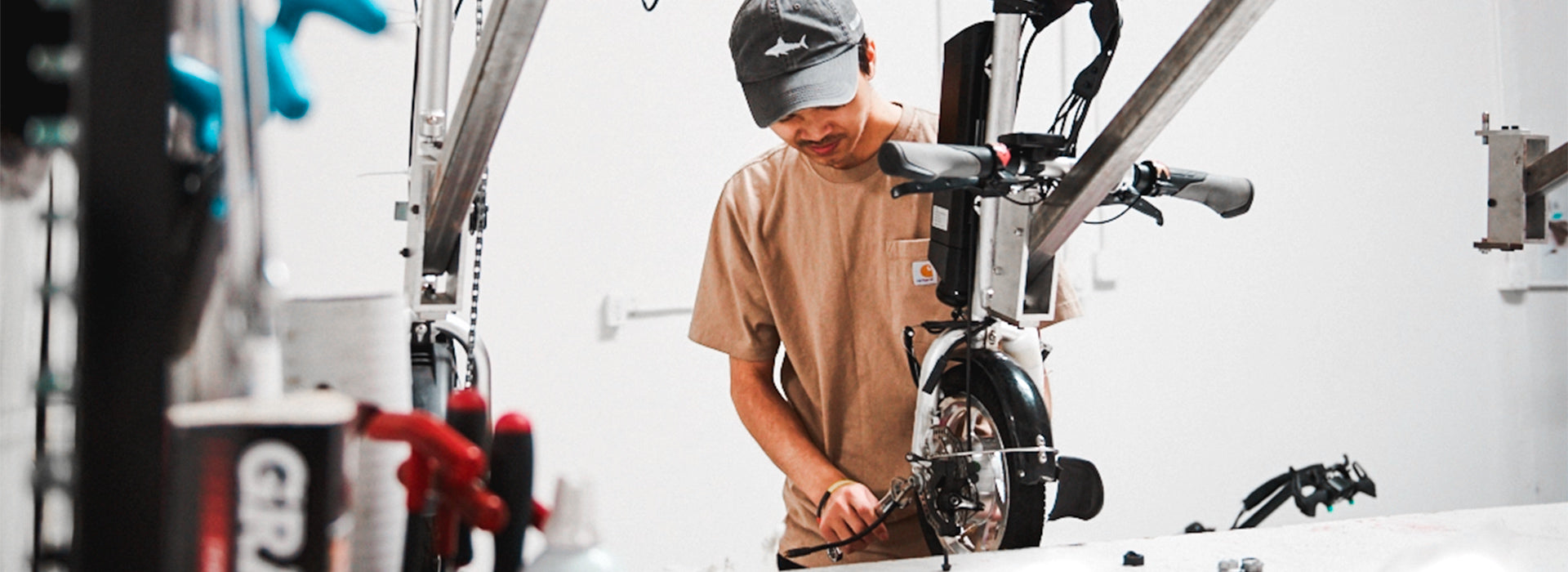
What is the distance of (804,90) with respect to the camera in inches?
44.0

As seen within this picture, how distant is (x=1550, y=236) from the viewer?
100 cm

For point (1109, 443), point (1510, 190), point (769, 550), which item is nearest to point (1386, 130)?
point (1109, 443)

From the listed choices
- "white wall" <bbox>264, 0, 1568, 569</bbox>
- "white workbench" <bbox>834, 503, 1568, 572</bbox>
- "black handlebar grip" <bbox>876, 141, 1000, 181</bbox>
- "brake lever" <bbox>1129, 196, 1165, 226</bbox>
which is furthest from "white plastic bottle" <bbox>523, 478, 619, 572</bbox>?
"white wall" <bbox>264, 0, 1568, 569</bbox>

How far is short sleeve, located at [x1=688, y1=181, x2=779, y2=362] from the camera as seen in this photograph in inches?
52.7

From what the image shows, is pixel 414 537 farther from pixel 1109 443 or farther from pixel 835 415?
pixel 1109 443

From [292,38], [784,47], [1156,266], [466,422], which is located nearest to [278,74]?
[292,38]

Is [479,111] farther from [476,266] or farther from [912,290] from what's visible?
[912,290]

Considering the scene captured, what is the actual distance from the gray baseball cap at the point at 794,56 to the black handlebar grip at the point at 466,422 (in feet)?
2.50

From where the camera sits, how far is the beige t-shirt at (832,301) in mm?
1231

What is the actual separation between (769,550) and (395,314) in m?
2.09

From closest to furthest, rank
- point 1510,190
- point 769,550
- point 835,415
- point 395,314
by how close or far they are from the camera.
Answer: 1. point 395,314
2. point 1510,190
3. point 835,415
4. point 769,550

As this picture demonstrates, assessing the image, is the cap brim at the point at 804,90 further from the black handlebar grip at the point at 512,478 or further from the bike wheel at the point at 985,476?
the black handlebar grip at the point at 512,478

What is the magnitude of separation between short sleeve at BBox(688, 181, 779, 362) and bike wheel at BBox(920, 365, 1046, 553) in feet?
1.69

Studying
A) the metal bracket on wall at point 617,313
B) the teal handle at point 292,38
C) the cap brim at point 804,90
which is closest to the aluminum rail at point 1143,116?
the cap brim at point 804,90
